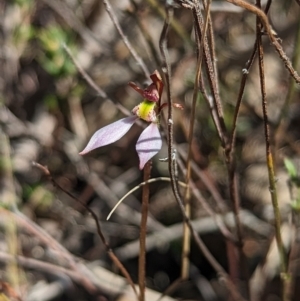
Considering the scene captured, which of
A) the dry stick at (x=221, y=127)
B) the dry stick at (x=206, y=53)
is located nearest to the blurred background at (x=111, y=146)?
the dry stick at (x=221, y=127)

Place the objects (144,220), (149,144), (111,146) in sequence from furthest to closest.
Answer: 1. (111,146)
2. (144,220)
3. (149,144)

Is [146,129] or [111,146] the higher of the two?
[146,129]

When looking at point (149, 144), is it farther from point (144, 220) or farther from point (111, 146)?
point (111, 146)

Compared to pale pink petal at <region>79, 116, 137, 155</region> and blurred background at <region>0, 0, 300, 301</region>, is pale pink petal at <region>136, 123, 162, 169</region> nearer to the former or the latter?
pale pink petal at <region>79, 116, 137, 155</region>

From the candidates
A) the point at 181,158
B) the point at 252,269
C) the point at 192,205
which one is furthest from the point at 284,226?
the point at 181,158

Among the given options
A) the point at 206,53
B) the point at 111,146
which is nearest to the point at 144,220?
the point at 206,53

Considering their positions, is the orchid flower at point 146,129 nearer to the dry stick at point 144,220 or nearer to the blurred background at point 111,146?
the dry stick at point 144,220
